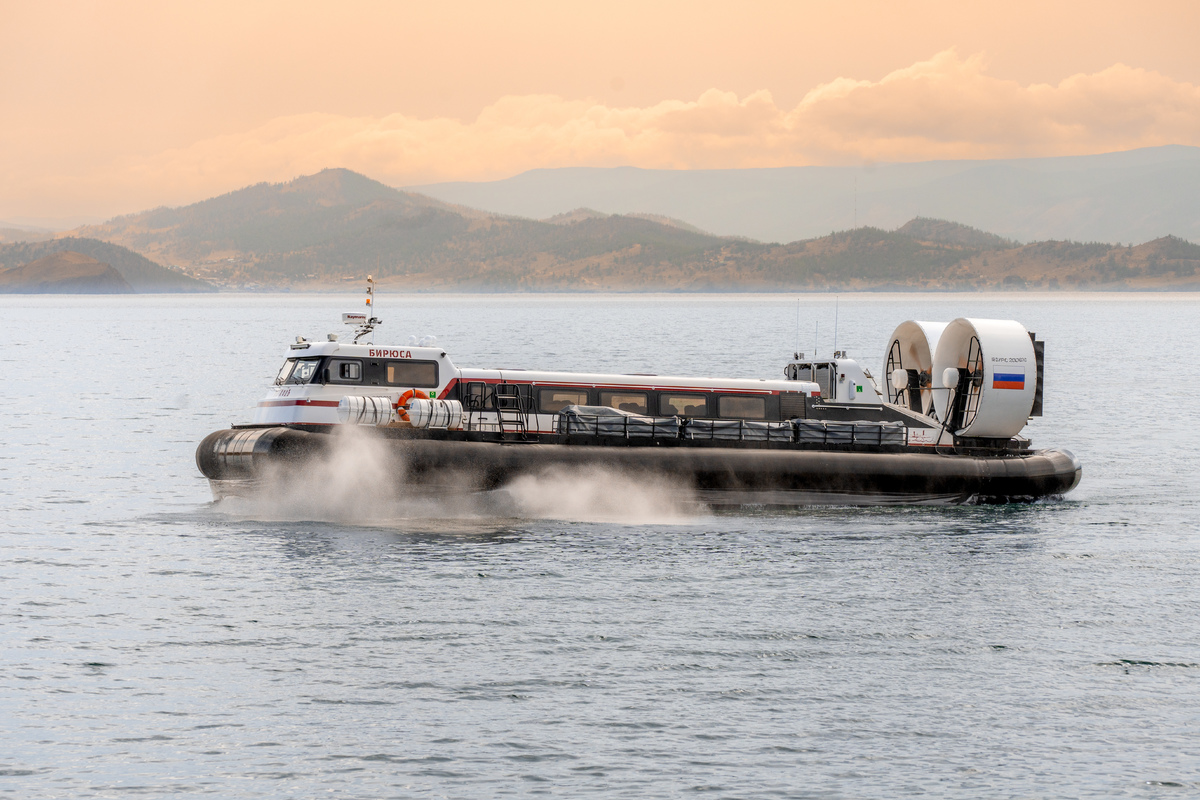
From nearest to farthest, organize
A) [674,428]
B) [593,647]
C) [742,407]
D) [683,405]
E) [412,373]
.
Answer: [593,647]
[412,373]
[674,428]
[683,405]
[742,407]

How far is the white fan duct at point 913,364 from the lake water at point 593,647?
4719mm

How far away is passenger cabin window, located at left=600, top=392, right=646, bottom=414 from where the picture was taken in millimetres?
25328

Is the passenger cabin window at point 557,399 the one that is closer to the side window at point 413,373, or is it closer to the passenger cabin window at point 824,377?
the side window at point 413,373

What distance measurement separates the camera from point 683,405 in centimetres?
2562

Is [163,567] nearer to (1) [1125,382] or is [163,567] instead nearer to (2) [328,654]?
(2) [328,654]

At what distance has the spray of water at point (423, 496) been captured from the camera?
2275cm

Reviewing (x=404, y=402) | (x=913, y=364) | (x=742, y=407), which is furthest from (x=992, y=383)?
(x=404, y=402)

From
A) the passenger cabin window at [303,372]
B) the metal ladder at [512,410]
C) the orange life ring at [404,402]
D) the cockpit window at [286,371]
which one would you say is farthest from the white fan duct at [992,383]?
the cockpit window at [286,371]

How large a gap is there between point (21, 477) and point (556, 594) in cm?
1926

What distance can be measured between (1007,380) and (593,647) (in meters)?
14.7

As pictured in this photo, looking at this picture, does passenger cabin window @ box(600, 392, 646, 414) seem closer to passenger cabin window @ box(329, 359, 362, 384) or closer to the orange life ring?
the orange life ring

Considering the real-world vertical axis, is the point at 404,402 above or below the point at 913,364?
below

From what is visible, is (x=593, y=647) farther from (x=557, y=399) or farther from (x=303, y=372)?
(x=303, y=372)

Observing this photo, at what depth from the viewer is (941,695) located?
45.8 feet
